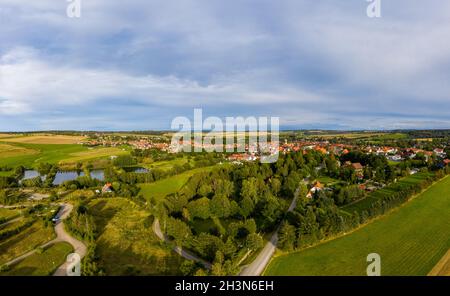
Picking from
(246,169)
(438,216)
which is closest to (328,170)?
(246,169)

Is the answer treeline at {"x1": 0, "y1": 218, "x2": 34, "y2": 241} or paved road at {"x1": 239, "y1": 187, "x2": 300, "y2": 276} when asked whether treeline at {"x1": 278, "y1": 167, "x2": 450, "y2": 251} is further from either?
treeline at {"x1": 0, "y1": 218, "x2": 34, "y2": 241}

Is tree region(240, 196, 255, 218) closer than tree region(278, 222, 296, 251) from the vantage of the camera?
No

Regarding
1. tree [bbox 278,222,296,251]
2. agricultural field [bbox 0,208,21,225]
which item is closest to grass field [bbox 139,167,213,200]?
agricultural field [bbox 0,208,21,225]

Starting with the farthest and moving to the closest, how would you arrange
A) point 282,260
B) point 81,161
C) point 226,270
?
point 81,161
point 282,260
point 226,270

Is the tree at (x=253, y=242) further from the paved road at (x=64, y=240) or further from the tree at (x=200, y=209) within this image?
the paved road at (x=64, y=240)

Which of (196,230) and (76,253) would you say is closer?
(76,253)

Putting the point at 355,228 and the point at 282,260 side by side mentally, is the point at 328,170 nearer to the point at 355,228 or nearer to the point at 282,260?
the point at 355,228

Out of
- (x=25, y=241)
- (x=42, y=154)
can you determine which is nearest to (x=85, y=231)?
(x=25, y=241)
